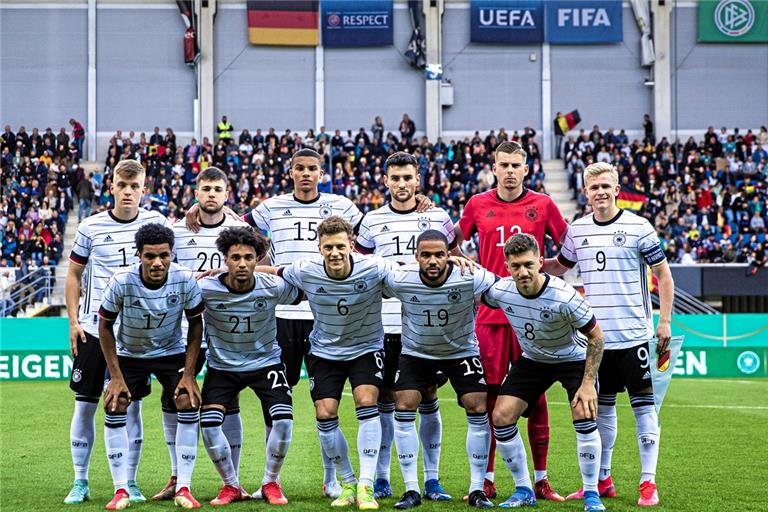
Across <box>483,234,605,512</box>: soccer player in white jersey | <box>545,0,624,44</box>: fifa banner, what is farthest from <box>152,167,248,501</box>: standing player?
<box>545,0,624,44</box>: fifa banner

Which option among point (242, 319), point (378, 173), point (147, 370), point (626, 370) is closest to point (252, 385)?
point (242, 319)

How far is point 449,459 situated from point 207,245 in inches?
125

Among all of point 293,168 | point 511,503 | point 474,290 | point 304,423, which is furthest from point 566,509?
point 304,423

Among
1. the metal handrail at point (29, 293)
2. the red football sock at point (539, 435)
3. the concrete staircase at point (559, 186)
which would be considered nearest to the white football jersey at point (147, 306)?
the red football sock at point (539, 435)

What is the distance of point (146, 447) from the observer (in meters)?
10.1

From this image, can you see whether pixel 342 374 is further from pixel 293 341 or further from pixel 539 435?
pixel 539 435

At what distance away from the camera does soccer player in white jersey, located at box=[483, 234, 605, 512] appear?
6633 millimetres

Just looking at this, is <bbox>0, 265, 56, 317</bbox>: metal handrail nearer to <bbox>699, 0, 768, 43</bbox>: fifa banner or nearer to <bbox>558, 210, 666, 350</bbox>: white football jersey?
<bbox>558, 210, 666, 350</bbox>: white football jersey

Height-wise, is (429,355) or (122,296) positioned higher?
(122,296)

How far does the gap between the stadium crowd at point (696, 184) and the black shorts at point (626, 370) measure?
2073 cm

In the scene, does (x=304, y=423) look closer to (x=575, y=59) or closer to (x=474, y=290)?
(x=474, y=290)

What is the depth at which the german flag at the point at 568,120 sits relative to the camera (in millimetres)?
33312

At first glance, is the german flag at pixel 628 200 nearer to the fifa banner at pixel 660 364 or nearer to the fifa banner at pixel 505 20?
the fifa banner at pixel 505 20

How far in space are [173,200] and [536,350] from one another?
23.6m
